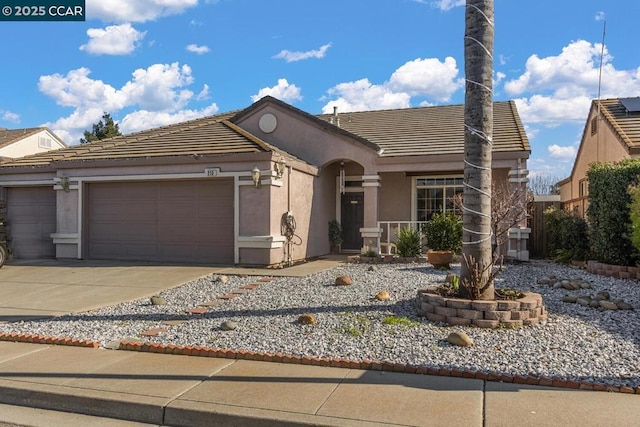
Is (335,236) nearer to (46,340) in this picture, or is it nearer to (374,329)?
(374,329)

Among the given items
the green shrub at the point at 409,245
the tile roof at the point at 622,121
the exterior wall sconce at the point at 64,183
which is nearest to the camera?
the green shrub at the point at 409,245

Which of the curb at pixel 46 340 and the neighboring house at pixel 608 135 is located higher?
the neighboring house at pixel 608 135

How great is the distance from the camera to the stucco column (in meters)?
15.7

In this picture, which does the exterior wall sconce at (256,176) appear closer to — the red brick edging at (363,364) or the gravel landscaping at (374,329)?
the gravel landscaping at (374,329)

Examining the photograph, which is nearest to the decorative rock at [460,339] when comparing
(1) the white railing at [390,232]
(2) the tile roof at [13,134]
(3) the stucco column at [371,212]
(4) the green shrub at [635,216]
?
(4) the green shrub at [635,216]

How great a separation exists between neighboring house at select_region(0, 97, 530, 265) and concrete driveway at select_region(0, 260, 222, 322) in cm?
110

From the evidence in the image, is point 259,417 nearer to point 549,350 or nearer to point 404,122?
point 549,350

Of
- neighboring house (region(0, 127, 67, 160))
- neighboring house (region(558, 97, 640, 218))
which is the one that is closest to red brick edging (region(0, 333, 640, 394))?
neighboring house (region(558, 97, 640, 218))

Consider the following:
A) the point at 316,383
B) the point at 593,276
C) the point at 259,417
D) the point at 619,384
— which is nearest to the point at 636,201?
the point at 593,276

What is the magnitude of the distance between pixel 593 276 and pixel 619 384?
6595 mm

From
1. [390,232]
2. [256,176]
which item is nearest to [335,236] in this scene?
[390,232]

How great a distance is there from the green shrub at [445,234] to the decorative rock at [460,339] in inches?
275

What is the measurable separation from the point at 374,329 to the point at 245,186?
7562mm

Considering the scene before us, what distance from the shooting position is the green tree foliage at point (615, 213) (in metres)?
10.5
